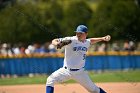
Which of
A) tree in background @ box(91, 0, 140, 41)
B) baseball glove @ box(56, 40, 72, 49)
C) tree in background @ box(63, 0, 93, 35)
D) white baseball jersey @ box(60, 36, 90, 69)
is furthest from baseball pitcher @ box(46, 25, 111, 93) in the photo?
tree in background @ box(63, 0, 93, 35)

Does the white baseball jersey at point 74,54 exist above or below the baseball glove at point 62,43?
below

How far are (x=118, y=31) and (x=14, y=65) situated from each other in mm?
13517

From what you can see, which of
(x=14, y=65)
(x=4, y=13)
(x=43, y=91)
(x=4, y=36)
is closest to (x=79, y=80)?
(x=43, y=91)

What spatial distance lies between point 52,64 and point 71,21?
58.9ft

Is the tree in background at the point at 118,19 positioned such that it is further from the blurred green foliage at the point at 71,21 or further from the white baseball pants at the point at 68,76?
the white baseball pants at the point at 68,76

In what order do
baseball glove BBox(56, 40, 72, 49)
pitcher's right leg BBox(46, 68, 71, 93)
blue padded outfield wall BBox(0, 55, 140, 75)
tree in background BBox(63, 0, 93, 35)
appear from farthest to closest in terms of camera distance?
1. tree in background BBox(63, 0, 93, 35)
2. blue padded outfield wall BBox(0, 55, 140, 75)
3. pitcher's right leg BBox(46, 68, 71, 93)
4. baseball glove BBox(56, 40, 72, 49)

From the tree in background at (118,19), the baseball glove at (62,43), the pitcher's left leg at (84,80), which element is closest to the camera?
the baseball glove at (62,43)

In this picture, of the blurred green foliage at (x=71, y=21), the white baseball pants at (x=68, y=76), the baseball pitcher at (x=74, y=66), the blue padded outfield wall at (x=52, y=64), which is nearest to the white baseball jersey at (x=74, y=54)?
the baseball pitcher at (x=74, y=66)

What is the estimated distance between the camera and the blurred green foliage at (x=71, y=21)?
42.4m

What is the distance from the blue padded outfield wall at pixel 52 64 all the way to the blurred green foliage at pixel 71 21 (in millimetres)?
8409

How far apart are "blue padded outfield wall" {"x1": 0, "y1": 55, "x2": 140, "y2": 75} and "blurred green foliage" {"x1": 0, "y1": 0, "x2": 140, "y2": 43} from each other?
8409mm

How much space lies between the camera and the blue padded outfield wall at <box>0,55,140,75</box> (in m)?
29.6

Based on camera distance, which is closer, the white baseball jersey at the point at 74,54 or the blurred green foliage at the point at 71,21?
the white baseball jersey at the point at 74,54

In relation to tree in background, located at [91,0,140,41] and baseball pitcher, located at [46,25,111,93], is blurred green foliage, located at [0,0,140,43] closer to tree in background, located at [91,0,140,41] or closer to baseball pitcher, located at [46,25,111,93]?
→ tree in background, located at [91,0,140,41]
